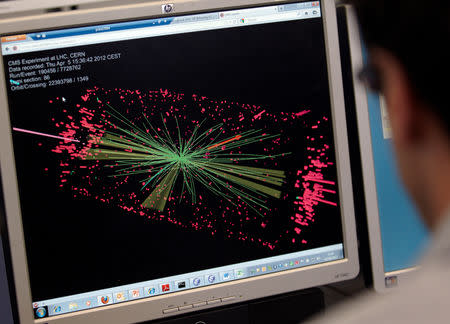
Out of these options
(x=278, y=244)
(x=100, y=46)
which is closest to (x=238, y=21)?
(x=100, y=46)

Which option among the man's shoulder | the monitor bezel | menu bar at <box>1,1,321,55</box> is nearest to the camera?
the man's shoulder

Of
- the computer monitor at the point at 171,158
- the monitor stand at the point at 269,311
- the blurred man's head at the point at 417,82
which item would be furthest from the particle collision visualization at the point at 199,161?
the blurred man's head at the point at 417,82

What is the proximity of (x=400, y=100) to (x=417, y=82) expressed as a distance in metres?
0.02

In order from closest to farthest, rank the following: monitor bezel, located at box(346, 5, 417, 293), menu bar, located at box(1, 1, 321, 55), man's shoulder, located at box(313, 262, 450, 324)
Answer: man's shoulder, located at box(313, 262, 450, 324) → menu bar, located at box(1, 1, 321, 55) → monitor bezel, located at box(346, 5, 417, 293)

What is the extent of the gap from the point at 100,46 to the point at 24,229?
30 cm

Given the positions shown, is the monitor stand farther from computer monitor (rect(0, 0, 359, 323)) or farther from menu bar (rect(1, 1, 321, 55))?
menu bar (rect(1, 1, 321, 55))

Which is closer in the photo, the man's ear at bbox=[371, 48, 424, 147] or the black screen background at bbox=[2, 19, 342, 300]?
the man's ear at bbox=[371, 48, 424, 147]

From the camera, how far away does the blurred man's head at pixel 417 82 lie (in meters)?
0.37

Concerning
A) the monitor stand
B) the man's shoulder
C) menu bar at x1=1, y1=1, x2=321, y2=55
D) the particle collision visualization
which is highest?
menu bar at x1=1, y1=1, x2=321, y2=55

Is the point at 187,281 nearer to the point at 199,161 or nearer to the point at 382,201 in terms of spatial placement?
the point at 199,161

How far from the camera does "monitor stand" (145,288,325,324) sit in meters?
0.85

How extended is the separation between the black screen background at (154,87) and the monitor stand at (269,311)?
0.09 meters

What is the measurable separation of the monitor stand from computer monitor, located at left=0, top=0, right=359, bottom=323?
0.04m

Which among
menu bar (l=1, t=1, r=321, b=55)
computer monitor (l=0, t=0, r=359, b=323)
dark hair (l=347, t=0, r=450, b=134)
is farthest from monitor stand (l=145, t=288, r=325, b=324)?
dark hair (l=347, t=0, r=450, b=134)
